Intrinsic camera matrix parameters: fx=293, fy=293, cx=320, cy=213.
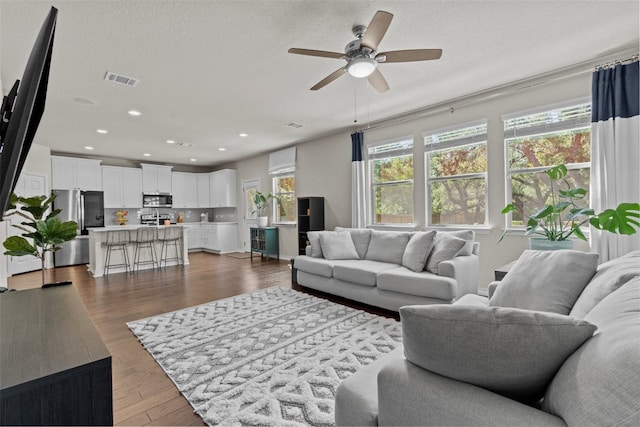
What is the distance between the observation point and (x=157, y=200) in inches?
338

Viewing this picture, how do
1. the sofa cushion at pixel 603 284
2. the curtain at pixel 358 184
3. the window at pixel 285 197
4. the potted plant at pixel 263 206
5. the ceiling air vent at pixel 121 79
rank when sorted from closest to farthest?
the sofa cushion at pixel 603 284, the ceiling air vent at pixel 121 79, the curtain at pixel 358 184, the window at pixel 285 197, the potted plant at pixel 263 206

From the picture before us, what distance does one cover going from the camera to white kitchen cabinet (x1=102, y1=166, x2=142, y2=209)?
764 cm

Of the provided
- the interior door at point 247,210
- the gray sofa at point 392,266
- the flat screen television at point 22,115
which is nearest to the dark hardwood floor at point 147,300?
the gray sofa at point 392,266

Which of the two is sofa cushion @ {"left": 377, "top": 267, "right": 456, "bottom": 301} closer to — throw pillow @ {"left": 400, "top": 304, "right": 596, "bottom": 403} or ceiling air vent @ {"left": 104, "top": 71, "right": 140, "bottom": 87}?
throw pillow @ {"left": 400, "top": 304, "right": 596, "bottom": 403}

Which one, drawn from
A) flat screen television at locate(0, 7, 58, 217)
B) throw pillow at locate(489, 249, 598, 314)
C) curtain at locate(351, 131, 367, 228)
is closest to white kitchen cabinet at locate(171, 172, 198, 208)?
curtain at locate(351, 131, 367, 228)

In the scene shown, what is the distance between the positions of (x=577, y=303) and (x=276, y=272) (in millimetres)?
4846

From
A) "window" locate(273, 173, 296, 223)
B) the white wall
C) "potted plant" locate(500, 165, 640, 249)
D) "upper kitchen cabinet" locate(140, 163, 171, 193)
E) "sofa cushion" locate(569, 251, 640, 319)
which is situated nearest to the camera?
"sofa cushion" locate(569, 251, 640, 319)

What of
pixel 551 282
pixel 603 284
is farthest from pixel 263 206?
pixel 603 284

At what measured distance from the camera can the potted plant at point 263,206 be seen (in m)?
7.47

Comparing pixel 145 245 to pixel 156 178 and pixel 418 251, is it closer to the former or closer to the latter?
pixel 156 178

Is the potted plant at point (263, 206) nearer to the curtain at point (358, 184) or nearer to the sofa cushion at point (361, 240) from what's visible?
the curtain at point (358, 184)

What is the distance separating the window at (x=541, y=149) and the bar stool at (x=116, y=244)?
6.74 m

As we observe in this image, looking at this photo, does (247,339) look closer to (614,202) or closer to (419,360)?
(419,360)

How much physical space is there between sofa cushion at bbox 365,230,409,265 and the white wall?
936mm
